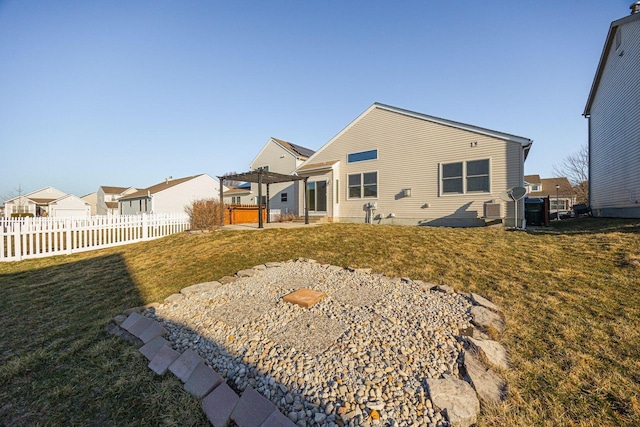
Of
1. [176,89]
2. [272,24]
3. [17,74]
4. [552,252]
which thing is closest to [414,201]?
[552,252]

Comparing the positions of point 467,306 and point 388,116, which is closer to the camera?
point 467,306

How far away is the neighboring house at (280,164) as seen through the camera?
60.1 ft

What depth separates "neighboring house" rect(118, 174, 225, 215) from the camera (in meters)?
27.1

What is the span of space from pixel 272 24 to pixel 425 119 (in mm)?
7687

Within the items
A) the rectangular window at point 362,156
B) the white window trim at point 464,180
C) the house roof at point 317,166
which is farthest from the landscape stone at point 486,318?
the house roof at point 317,166

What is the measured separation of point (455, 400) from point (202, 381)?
6.41 ft

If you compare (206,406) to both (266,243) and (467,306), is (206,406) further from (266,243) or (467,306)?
(266,243)

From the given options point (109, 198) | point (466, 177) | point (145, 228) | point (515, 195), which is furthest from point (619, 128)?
point (109, 198)

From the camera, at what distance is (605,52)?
12.3 meters

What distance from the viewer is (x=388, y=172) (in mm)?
12367

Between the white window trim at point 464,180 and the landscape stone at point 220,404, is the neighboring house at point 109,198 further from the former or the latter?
the landscape stone at point 220,404

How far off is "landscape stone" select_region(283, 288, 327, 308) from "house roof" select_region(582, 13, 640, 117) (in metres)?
16.3

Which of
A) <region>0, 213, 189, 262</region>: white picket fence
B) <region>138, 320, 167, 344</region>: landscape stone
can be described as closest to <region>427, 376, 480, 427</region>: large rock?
<region>138, 320, 167, 344</region>: landscape stone

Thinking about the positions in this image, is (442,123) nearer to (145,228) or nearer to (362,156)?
(362,156)
